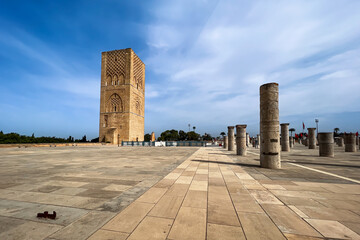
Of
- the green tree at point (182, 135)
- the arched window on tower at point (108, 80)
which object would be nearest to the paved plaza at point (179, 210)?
the arched window on tower at point (108, 80)

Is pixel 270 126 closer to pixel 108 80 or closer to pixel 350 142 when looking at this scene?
pixel 350 142

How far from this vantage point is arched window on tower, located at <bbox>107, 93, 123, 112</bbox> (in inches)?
1831

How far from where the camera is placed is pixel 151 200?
366 cm

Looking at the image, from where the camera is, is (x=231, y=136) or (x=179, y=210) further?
(x=231, y=136)

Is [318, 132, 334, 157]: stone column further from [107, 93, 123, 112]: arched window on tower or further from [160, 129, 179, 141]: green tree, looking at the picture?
[160, 129, 179, 141]: green tree

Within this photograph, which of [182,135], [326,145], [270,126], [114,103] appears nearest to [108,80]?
[114,103]

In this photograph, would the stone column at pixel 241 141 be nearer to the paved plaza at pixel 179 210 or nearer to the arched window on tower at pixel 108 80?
the paved plaza at pixel 179 210

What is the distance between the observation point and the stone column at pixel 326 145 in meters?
13.4

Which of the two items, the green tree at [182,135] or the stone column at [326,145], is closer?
the stone column at [326,145]

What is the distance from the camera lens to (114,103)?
4703 cm

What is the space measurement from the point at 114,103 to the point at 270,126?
A: 4545cm

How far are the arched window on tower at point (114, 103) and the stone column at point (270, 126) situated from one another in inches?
1708

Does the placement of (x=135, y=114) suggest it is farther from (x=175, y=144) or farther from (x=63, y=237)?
(x=63, y=237)

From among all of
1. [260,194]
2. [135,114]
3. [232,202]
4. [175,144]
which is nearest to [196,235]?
[232,202]
